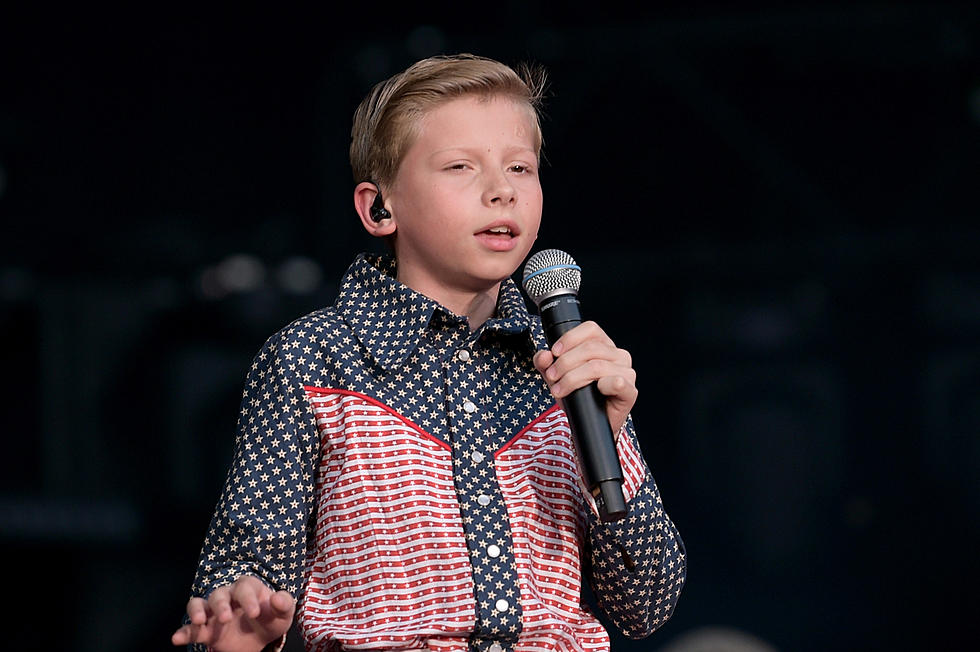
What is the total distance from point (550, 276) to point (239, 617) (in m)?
0.46

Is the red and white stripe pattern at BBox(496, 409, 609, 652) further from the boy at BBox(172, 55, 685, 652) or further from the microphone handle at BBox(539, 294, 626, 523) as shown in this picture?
the microphone handle at BBox(539, 294, 626, 523)

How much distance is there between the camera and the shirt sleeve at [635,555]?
53.5 inches

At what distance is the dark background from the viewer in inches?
120

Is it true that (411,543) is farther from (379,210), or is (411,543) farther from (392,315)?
(379,210)

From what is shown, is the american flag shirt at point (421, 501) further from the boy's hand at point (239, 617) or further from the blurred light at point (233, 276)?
the blurred light at point (233, 276)

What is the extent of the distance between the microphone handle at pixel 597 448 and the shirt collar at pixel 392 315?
187 mm

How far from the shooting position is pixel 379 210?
1.50 metres

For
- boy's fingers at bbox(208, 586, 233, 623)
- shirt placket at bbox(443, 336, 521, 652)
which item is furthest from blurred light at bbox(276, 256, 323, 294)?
boy's fingers at bbox(208, 586, 233, 623)

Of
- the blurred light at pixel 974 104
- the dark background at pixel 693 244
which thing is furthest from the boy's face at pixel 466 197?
the blurred light at pixel 974 104

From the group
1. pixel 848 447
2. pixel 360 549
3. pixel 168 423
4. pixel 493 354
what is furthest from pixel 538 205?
pixel 848 447

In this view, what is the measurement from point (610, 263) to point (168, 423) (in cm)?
116

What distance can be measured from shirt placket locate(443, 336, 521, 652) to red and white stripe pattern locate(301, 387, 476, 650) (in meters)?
0.01

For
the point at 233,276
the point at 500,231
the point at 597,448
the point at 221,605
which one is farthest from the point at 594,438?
the point at 233,276

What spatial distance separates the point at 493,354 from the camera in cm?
146
